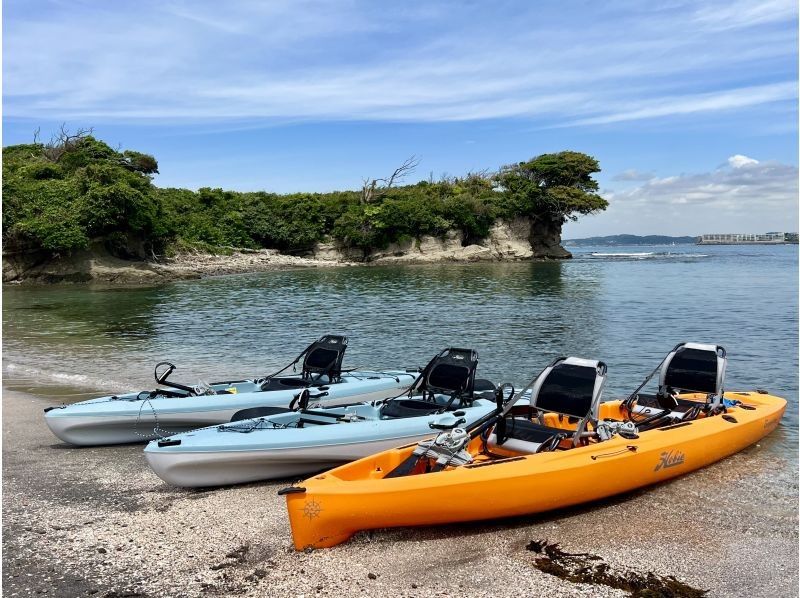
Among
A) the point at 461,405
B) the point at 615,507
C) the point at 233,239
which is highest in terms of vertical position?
the point at 233,239

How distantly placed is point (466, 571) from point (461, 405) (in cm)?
341

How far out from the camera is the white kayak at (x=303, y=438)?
270 inches

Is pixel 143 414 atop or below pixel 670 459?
atop

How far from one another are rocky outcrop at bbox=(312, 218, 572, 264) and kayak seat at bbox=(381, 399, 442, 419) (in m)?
47.7

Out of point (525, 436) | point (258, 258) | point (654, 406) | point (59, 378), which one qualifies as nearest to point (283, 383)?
point (525, 436)

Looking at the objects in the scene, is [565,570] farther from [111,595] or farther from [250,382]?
[250,382]

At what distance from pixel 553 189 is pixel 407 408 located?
5224cm

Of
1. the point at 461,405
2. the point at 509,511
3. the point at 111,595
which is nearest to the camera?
the point at 111,595

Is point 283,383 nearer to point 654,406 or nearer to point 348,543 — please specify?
point 348,543

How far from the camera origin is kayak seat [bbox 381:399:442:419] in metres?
8.24

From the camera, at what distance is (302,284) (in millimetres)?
36938

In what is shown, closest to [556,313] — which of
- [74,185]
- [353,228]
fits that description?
[74,185]

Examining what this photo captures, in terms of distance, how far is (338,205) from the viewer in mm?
58250

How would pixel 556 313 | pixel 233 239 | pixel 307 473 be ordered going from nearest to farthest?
pixel 307 473 → pixel 556 313 → pixel 233 239
